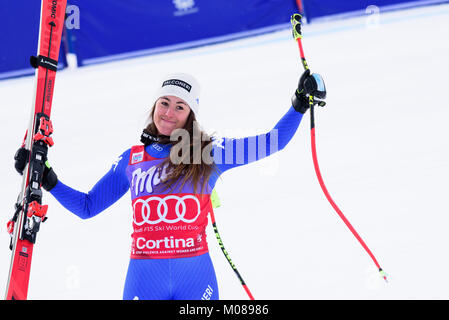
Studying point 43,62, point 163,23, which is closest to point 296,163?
point 43,62

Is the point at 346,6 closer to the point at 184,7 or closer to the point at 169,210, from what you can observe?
the point at 184,7

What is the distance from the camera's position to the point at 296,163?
12.7 ft

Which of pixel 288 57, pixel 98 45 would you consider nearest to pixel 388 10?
pixel 288 57

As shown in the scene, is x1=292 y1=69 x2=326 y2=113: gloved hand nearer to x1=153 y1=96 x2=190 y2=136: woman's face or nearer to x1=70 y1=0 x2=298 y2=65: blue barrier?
x1=153 y1=96 x2=190 y2=136: woman's face

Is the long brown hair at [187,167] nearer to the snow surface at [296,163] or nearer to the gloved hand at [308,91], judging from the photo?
the gloved hand at [308,91]

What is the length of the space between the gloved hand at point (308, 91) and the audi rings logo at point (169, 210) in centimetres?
60

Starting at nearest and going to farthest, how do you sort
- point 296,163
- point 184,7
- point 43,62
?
point 43,62, point 296,163, point 184,7

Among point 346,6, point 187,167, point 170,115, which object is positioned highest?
point 346,6

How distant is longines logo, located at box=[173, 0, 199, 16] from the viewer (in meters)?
5.32

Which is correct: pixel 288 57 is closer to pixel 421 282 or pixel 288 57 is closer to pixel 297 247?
pixel 297 247

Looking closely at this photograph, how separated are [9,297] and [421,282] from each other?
87.6 inches

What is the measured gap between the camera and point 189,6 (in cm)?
533

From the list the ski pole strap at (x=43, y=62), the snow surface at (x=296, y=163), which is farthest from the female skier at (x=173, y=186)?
the snow surface at (x=296, y=163)

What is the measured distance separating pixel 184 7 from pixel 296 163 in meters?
2.36
